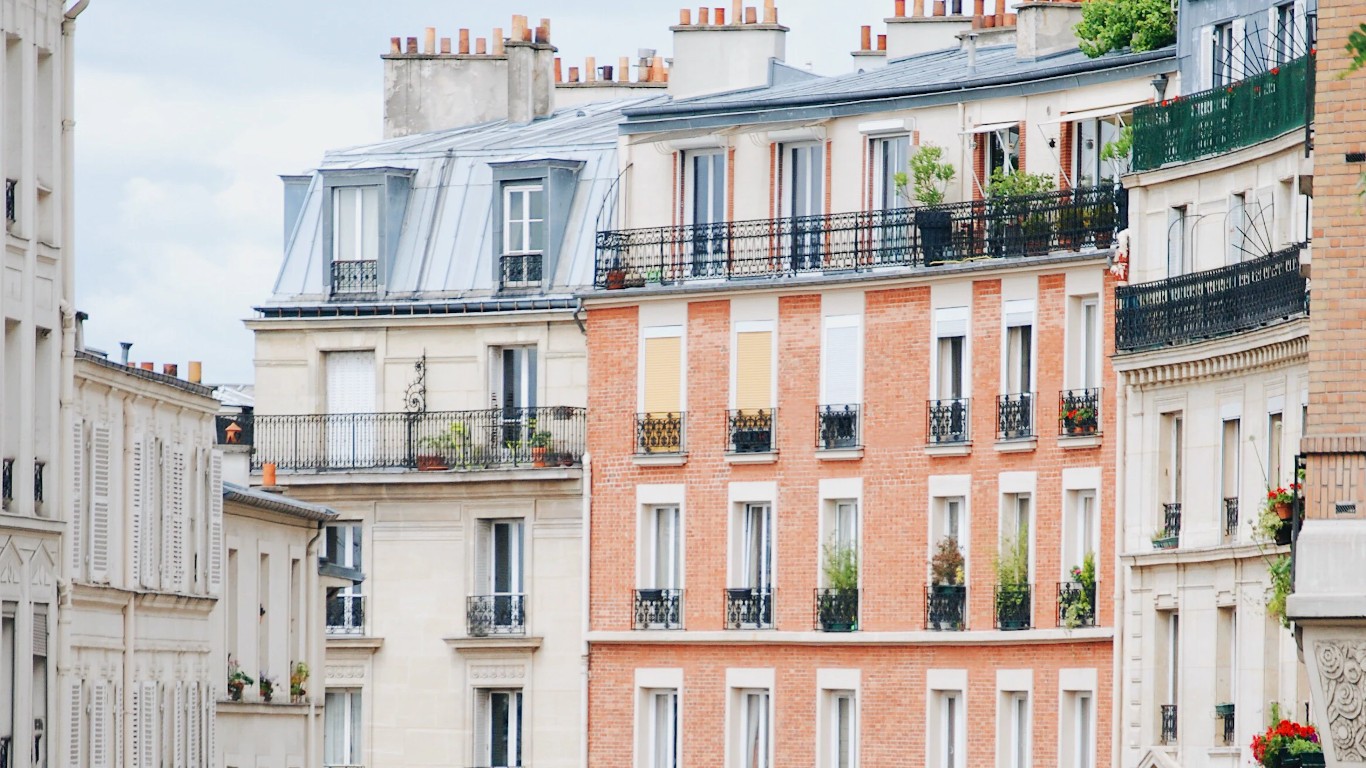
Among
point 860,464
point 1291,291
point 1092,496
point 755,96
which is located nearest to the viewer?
point 1291,291

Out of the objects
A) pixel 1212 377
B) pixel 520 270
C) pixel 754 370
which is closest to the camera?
pixel 1212 377

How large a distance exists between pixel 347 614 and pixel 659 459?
A: 25.1ft

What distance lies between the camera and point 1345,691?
4072 cm

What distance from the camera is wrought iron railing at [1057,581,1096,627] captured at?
232 feet

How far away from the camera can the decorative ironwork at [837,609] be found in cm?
7581

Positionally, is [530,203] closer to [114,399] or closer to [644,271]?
[644,271]

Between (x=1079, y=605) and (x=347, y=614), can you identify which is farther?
(x=347, y=614)

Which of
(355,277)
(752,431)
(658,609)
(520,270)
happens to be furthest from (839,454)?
(355,277)

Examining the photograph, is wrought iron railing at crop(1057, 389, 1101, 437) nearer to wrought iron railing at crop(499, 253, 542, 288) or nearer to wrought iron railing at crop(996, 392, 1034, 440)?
wrought iron railing at crop(996, 392, 1034, 440)

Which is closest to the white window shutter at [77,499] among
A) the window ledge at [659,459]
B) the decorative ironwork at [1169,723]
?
the decorative ironwork at [1169,723]

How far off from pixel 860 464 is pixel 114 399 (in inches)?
745

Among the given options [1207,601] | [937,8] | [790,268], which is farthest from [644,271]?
[1207,601]

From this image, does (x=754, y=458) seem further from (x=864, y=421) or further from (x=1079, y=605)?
(x=1079, y=605)

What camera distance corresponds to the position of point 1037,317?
73062 mm
